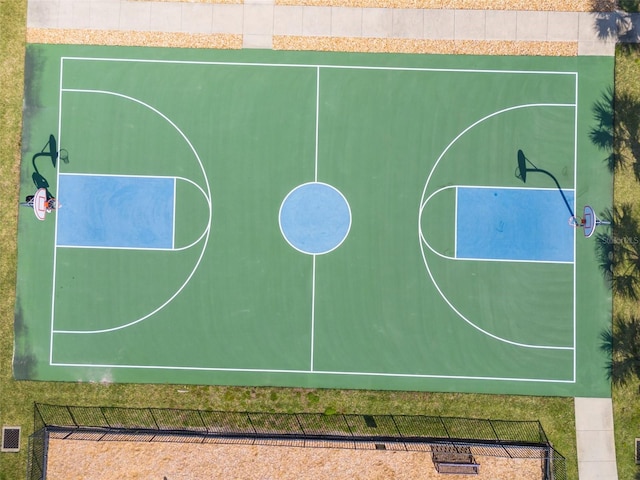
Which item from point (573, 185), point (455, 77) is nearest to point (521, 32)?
point (455, 77)

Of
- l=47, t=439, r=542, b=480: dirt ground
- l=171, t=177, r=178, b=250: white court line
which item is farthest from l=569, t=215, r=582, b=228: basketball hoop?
l=171, t=177, r=178, b=250: white court line

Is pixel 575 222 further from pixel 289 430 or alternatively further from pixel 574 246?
pixel 289 430

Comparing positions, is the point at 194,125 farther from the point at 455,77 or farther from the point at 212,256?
the point at 455,77

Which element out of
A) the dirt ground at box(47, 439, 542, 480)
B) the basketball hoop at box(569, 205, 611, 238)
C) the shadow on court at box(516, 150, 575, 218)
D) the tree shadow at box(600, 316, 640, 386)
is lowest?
the dirt ground at box(47, 439, 542, 480)

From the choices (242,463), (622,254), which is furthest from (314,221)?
(622,254)

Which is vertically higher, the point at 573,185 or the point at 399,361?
the point at 573,185

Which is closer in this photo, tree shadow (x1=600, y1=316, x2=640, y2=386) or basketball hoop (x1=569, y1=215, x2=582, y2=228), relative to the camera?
tree shadow (x1=600, y1=316, x2=640, y2=386)

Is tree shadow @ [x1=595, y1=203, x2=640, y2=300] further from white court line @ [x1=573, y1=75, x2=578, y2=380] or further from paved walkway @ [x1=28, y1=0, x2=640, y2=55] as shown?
paved walkway @ [x1=28, y1=0, x2=640, y2=55]
